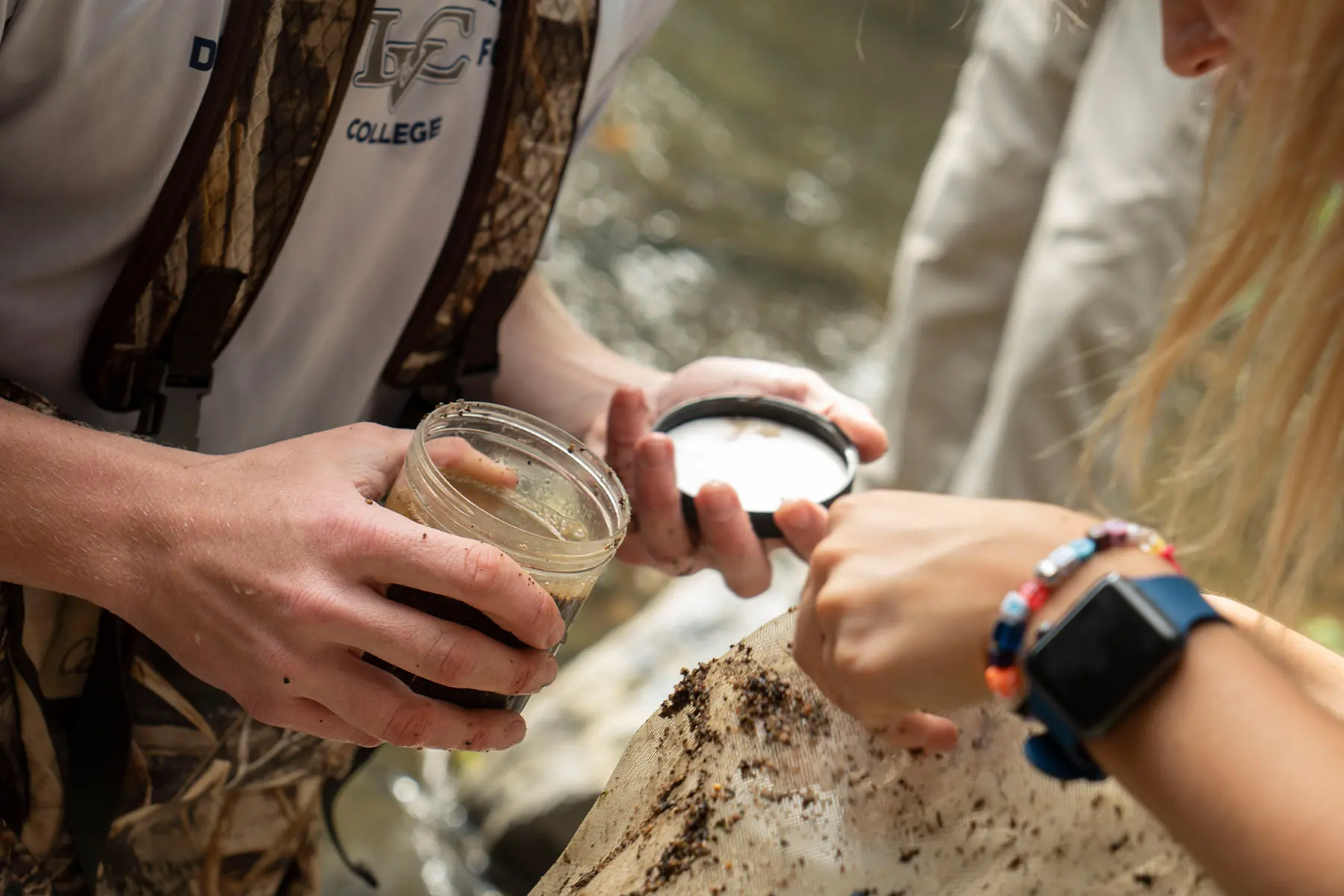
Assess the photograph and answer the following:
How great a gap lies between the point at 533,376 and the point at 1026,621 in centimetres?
96

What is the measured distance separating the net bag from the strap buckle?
1.84 ft

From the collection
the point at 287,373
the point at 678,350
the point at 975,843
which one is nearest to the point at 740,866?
the point at 975,843

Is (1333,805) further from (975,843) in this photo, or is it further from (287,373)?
(287,373)

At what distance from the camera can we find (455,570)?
3.15ft

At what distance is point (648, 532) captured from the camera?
1.46 m

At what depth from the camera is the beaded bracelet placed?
2.70 feet

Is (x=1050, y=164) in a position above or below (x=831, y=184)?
above

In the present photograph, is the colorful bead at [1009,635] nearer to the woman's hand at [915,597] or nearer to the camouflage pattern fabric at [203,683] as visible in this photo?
the woman's hand at [915,597]

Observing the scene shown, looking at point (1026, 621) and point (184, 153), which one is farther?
point (184, 153)

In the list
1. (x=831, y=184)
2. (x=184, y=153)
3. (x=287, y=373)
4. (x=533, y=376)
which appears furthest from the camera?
(x=831, y=184)

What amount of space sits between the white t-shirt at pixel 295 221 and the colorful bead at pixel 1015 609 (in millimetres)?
804

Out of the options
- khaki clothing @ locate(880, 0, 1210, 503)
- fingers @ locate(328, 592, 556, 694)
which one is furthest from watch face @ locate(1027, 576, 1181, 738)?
khaki clothing @ locate(880, 0, 1210, 503)

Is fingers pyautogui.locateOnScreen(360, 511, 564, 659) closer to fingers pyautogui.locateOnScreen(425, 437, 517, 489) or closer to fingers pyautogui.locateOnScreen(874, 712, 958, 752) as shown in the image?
fingers pyautogui.locateOnScreen(425, 437, 517, 489)

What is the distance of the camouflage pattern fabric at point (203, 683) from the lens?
1.15 metres
